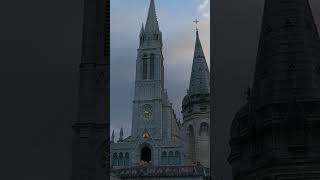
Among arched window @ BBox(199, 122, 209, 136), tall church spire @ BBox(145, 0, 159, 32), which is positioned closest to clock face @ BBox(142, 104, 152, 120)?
arched window @ BBox(199, 122, 209, 136)

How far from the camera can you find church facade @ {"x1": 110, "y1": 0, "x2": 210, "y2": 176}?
49.6 meters

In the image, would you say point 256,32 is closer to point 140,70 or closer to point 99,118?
point 99,118

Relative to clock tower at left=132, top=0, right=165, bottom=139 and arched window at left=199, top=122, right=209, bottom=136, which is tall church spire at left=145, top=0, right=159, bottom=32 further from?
arched window at left=199, top=122, right=209, bottom=136

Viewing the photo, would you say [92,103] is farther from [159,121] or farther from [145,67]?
[145,67]

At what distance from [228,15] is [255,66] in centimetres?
132

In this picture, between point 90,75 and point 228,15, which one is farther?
point 228,15

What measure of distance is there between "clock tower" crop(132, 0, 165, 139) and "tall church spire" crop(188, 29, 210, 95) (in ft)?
21.8

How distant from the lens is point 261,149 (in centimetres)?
1221

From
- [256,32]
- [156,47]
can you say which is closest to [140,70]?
[156,47]

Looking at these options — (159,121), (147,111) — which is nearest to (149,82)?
(147,111)

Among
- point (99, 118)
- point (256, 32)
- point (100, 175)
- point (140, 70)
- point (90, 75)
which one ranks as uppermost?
point (140, 70)

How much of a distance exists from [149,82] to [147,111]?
3093 mm

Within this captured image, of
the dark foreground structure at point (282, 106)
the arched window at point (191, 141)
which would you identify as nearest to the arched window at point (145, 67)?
the arched window at point (191, 141)

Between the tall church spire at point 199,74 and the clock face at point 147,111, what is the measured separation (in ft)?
22.6
